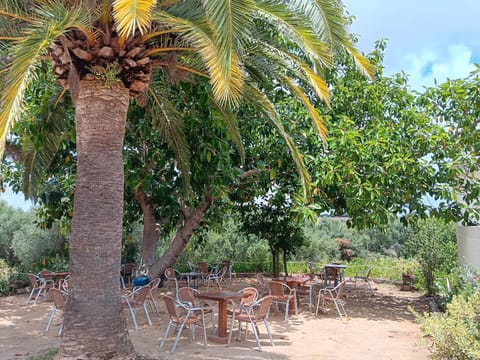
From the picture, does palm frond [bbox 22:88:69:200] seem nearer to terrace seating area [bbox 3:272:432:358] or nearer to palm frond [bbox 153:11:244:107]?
terrace seating area [bbox 3:272:432:358]

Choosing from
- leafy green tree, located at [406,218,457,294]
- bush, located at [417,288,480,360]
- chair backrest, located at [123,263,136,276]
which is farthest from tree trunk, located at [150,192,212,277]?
bush, located at [417,288,480,360]

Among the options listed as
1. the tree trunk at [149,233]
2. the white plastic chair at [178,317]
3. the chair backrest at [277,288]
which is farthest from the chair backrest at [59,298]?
the tree trunk at [149,233]

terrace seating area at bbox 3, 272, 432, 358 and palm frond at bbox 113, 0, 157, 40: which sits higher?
palm frond at bbox 113, 0, 157, 40

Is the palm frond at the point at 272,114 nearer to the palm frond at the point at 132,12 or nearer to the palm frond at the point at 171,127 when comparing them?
the palm frond at the point at 171,127

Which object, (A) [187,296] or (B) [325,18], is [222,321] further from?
(B) [325,18]

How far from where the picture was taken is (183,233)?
39.5 ft

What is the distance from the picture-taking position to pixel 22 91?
4.32m

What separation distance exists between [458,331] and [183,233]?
311 inches

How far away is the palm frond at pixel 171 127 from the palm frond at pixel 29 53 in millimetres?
2959

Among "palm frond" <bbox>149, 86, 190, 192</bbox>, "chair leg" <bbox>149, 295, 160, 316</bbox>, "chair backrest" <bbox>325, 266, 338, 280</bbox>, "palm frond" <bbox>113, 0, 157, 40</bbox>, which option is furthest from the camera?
"chair backrest" <bbox>325, 266, 338, 280</bbox>

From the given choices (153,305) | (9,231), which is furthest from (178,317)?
(9,231)

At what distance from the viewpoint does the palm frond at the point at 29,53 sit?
13.6ft

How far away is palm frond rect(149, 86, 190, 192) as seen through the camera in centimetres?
820

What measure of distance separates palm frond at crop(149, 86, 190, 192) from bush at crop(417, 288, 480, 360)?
16.9ft
